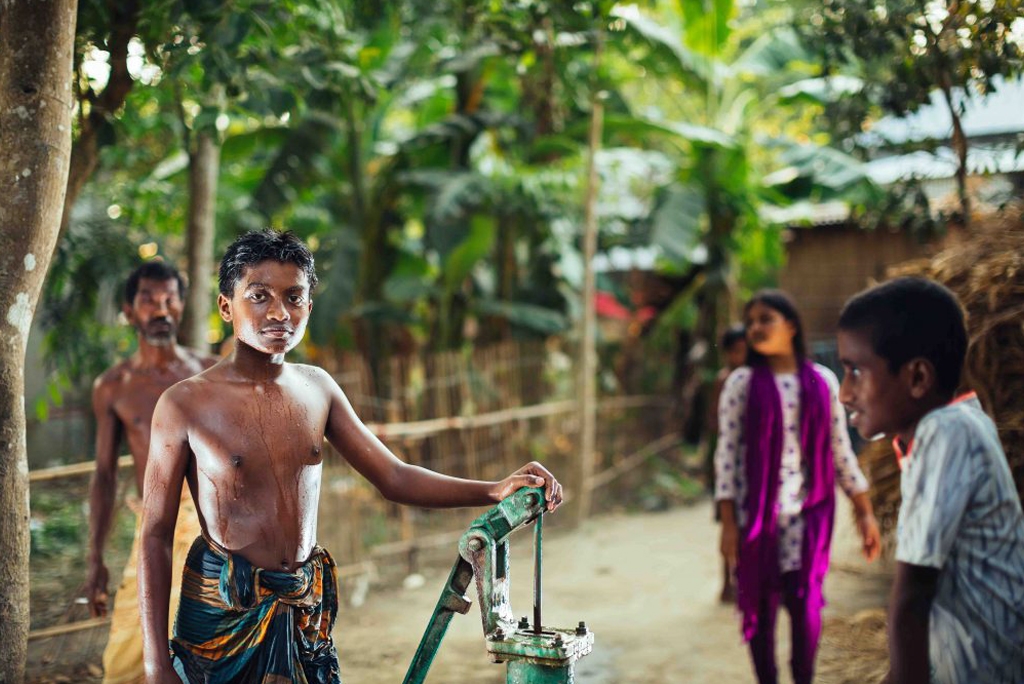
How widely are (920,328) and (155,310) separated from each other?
2720 mm

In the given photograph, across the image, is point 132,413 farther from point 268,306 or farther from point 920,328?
point 920,328

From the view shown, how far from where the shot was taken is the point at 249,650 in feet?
6.79

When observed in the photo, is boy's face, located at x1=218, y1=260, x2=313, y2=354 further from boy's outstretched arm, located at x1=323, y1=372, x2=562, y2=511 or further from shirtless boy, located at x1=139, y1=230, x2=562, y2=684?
boy's outstretched arm, located at x1=323, y1=372, x2=562, y2=511

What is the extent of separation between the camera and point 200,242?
16.9 feet

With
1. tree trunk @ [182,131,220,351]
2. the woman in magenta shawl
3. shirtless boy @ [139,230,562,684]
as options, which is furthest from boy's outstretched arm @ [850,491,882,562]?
tree trunk @ [182,131,220,351]

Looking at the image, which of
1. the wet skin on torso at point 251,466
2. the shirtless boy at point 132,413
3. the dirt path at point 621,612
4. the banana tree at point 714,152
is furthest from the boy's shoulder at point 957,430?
the banana tree at point 714,152

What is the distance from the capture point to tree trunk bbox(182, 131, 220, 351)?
5.08 metres

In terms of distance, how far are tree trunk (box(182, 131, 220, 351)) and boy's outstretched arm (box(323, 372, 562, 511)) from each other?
9.73 feet

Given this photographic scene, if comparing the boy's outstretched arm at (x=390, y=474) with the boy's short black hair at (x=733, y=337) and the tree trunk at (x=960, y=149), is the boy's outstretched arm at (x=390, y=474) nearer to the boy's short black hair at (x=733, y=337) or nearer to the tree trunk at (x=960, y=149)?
the tree trunk at (x=960, y=149)

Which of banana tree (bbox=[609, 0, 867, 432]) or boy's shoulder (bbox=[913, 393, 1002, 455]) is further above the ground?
banana tree (bbox=[609, 0, 867, 432])

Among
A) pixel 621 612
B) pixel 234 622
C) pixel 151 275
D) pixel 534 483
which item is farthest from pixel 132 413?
pixel 621 612

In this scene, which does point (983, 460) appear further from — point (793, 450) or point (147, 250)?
point (147, 250)

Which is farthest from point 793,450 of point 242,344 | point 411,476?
point 242,344

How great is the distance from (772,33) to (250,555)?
884 cm
